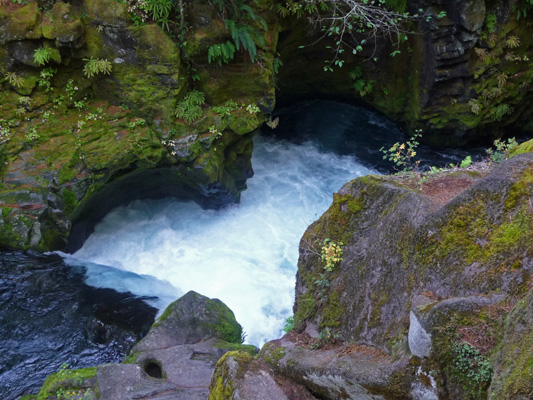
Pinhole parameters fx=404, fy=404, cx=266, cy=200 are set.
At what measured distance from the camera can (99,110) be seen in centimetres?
1029

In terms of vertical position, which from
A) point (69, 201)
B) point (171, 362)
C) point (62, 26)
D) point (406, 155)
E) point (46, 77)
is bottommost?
point (171, 362)

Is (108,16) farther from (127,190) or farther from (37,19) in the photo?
(127,190)

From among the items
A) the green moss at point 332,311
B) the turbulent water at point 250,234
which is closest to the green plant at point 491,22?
the turbulent water at point 250,234

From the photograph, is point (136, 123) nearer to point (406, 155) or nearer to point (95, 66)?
point (95, 66)

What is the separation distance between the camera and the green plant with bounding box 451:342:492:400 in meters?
3.03

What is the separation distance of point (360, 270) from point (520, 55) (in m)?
11.2

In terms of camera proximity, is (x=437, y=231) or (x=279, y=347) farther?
(x=279, y=347)

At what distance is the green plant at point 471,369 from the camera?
3.03m

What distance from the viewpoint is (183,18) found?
10000 millimetres

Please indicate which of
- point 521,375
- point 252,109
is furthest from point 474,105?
point 521,375

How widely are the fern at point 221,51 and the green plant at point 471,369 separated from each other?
28.7ft

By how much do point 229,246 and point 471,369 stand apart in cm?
875

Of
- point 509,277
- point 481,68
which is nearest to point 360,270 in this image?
point 509,277

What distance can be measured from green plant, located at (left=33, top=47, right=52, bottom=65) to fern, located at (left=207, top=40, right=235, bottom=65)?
373cm
